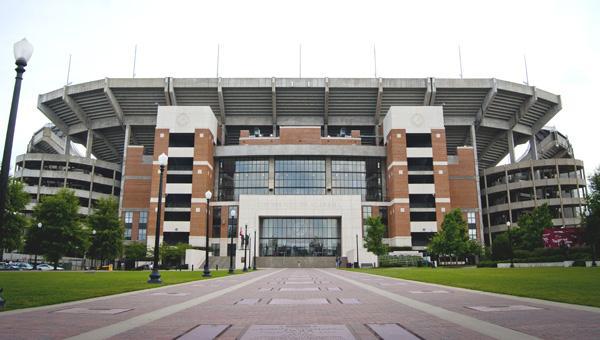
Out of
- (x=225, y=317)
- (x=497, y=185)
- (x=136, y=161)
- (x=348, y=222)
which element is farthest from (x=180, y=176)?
(x=225, y=317)

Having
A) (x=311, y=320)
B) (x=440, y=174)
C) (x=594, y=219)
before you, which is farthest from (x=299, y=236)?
(x=311, y=320)

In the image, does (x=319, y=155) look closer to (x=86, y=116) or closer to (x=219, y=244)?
(x=219, y=244)

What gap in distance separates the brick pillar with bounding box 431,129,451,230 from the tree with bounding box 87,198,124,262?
173 ft

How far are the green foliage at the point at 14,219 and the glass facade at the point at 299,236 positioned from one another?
44.8 metres

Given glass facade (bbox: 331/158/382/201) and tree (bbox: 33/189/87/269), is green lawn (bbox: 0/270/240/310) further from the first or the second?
glass facade (bbox: 331/158/382/201)

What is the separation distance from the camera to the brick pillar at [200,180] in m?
79.2

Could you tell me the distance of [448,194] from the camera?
80.6 metres

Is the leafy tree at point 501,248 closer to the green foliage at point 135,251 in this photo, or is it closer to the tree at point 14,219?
the green foliage at point 135,251

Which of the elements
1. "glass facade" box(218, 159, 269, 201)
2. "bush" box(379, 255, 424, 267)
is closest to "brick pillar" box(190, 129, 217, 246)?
"glass facade" box(218, 159, 269, 201)

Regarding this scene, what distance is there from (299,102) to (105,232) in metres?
44.6

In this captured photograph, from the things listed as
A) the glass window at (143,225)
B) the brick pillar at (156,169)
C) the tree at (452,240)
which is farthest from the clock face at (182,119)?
the tree at (452,240)

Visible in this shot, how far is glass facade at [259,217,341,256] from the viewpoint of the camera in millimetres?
83625

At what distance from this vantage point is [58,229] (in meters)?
51.3

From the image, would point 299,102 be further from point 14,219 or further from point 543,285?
point 543,285
